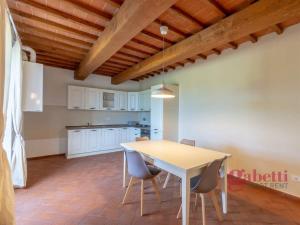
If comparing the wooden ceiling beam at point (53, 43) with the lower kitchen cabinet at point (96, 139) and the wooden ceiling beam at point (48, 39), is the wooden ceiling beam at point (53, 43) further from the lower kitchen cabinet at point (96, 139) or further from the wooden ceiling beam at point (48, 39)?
the lower kitchen cabinet at point (96, 139)

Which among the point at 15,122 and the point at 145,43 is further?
the point at 145,43

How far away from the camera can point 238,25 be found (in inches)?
90.0

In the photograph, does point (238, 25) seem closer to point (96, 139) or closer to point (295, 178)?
point (295, 178)

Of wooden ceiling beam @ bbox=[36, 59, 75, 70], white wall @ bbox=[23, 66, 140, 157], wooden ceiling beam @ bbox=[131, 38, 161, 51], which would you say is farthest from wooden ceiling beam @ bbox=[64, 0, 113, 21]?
white wall @ bbox=[23, 66, 140, 157]

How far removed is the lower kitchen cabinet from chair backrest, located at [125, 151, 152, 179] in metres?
3.06

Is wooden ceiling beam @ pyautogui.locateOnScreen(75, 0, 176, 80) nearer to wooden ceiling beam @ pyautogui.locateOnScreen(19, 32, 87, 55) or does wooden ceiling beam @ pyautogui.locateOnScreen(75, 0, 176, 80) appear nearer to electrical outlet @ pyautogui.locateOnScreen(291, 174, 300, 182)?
wooden ceiling beam @ pyautogui.locateOnScreen(19, 32, 87, 55)

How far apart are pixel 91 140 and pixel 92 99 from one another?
1.31 meters

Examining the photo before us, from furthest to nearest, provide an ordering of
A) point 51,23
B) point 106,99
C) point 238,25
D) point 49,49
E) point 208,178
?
point 106,99 → point 49,49 → point 51,23 → point 238,25 → point 208,178

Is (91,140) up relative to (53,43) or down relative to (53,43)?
down

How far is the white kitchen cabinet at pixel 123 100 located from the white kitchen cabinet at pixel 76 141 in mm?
1666

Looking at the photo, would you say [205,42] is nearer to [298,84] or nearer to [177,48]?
[177,48]

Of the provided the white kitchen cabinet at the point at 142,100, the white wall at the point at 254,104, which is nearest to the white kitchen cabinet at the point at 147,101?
the white kitchen cabinet at the point at 142,100

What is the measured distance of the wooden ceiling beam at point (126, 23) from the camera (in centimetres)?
183

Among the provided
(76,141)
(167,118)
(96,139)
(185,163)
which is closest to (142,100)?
(167,118)
